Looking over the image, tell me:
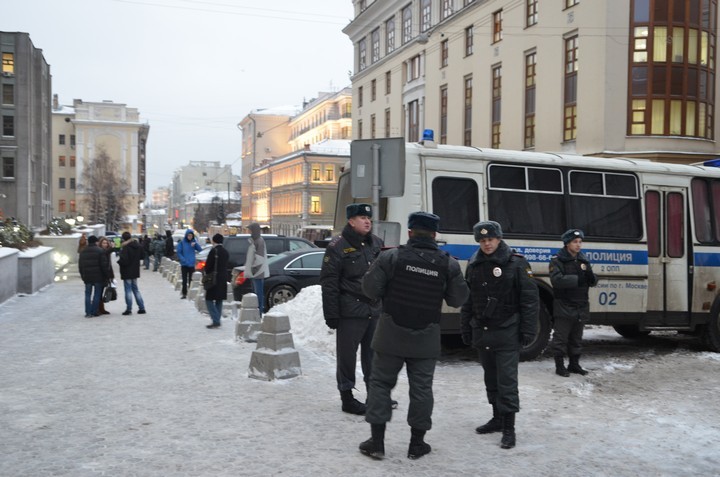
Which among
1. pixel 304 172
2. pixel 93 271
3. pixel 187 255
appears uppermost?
pixel 304 172

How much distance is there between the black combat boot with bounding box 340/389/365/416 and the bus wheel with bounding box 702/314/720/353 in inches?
290

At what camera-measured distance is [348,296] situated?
6977mm

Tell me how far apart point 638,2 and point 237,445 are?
29469 millimetres

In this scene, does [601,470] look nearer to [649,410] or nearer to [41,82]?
[649,410]

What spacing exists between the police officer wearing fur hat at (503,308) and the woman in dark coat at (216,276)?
7763 mm

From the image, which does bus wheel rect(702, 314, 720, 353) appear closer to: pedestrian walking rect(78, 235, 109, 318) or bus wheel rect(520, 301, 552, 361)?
bus wheel rect(520, 301, 552, 361)

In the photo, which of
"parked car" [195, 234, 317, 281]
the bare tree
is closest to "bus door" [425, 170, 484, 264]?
"parked car" [195, 234, 317, 281]

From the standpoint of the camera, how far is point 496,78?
37.2 metres

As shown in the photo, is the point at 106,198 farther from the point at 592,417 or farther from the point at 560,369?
the point at 592,417

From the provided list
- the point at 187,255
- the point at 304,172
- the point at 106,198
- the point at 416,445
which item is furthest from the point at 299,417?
the point at 106,198

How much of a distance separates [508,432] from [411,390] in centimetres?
109

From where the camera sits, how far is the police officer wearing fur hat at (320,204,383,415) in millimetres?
6902

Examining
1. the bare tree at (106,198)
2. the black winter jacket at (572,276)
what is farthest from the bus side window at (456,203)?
the bare tree at (106,198)

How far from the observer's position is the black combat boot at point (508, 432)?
5953 mm
